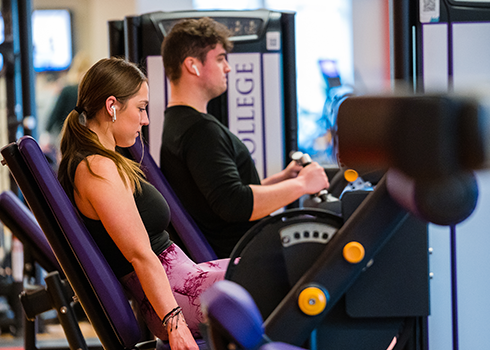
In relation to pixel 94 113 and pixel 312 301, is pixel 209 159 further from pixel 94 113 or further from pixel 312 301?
pixel 312 301

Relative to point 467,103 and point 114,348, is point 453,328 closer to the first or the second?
point 114,348

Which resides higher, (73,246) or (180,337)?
(73,246)

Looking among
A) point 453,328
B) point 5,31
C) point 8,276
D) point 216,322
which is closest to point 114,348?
point 216,322

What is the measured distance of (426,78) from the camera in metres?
1.48


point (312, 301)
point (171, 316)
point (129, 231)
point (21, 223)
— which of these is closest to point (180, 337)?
point (171, 316)

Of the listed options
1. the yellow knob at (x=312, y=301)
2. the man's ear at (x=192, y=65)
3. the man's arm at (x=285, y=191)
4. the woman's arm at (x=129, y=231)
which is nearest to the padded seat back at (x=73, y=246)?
the woman's arm at (x=129, y=231)

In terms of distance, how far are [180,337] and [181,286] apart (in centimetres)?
18

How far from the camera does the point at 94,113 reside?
1514 mm

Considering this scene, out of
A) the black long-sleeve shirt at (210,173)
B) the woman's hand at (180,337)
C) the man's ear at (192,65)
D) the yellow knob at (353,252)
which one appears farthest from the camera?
the man's ear at (192,65)

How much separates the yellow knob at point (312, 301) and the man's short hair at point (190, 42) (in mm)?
1204

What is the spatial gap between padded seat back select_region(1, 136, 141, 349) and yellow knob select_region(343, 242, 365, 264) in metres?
0.60

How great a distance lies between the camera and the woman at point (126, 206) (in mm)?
1333

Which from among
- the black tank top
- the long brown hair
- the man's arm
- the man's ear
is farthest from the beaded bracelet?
the man's ear

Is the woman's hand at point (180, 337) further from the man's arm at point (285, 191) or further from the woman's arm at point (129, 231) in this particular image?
the man's arm at point (285, 191)
